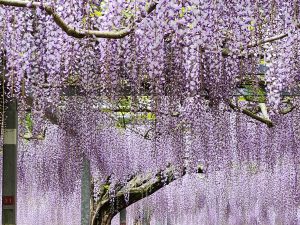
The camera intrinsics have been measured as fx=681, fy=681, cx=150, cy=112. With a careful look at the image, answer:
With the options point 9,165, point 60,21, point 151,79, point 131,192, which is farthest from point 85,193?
point 60,21

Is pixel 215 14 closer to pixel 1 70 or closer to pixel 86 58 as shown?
pixel 86 58

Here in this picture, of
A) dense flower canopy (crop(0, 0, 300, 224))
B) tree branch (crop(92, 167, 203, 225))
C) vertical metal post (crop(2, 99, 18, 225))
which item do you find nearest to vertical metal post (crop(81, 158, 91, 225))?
dense flower canopy (crop(0, 0, 300, 224))

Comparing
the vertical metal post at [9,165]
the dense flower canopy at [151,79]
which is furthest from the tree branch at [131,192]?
the vertical metal post at [9,165]

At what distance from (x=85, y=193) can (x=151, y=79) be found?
11.4 feet

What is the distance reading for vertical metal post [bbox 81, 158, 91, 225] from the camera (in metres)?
8.52

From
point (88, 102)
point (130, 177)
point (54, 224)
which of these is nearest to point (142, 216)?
point (54, 224)

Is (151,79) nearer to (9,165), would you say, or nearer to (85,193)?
(9,165)

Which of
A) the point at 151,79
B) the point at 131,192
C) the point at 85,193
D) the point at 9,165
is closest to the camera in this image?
the point at 151,79

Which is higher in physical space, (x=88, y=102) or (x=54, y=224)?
(x=88, y=102)

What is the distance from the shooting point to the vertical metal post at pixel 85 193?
8523mm

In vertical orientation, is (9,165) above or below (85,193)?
above

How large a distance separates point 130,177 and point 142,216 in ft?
10.1

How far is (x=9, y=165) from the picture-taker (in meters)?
7.59

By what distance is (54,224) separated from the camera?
45.4ft
